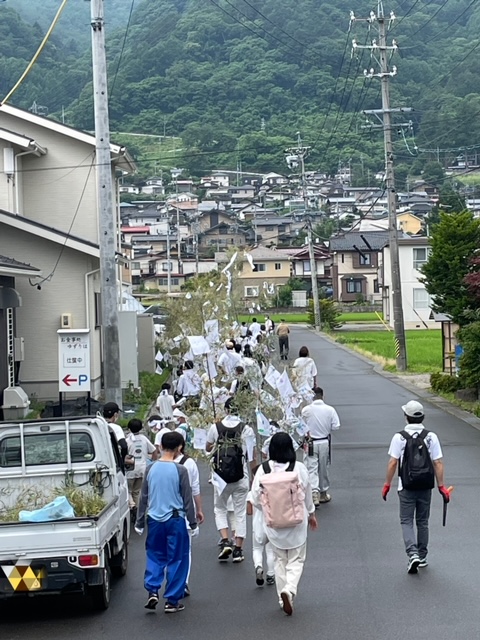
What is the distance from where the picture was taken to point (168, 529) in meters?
8.20

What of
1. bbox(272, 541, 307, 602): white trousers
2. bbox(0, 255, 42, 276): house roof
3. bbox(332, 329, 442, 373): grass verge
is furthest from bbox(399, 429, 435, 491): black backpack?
bbox(332, 329, 442, 373): grass verge

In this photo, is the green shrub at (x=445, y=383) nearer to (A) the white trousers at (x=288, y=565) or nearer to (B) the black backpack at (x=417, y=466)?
(B) the black backpack at (x=417, y=466)

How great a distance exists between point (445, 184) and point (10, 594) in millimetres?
124842

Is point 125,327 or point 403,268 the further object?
point 403,268

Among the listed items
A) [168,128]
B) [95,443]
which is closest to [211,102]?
[168,128]

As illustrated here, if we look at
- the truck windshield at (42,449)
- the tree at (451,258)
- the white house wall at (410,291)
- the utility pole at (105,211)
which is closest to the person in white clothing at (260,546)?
the truck windshield at (42,449)

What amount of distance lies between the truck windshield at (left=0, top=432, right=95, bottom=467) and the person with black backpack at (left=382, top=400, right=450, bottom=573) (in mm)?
2964

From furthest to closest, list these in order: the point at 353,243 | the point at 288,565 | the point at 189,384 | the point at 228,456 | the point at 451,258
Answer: the point at 353,243, the point at 451,258, the point at 189,384, the point at 228,456, the point at 288,565

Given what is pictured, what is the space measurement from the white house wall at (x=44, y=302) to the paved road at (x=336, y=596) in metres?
9.82

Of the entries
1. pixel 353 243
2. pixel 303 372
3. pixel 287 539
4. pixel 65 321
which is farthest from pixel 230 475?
pixel 353 243

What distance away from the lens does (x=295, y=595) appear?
819 cm

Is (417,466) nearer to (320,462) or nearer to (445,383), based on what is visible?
(320,462)

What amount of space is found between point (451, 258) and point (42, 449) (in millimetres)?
18758

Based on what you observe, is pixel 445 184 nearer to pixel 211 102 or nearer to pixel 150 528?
pixel 211 102
